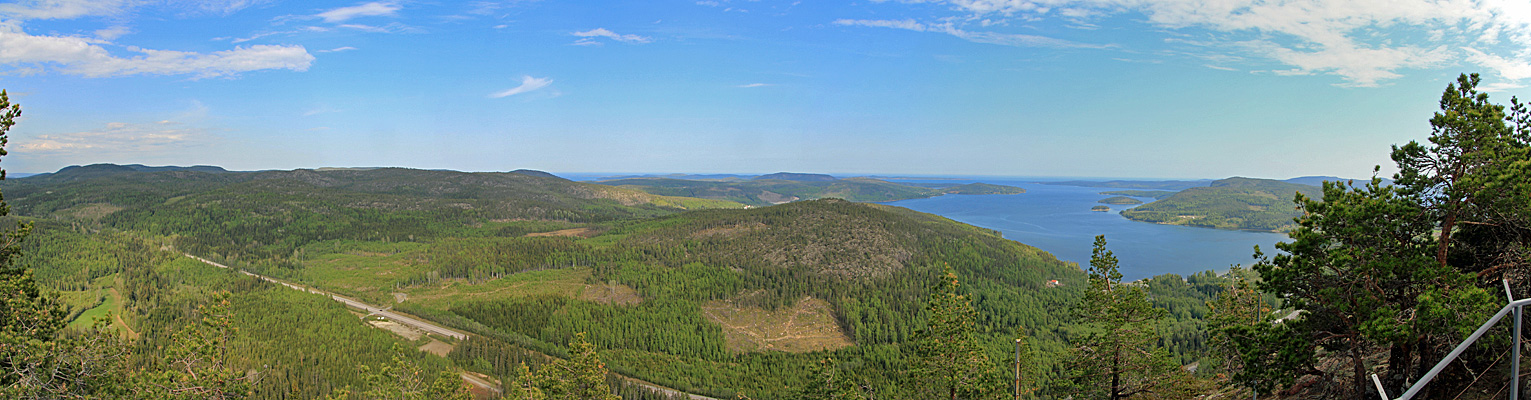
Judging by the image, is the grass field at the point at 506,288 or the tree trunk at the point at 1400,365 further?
the grass field at the point at 506,288

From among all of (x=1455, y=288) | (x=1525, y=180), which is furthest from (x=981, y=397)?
(x=1525, y=180)

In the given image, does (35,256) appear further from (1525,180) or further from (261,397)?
(1525,180)

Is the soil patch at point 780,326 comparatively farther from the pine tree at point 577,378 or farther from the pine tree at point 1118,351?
the pine tree at point 1118,351

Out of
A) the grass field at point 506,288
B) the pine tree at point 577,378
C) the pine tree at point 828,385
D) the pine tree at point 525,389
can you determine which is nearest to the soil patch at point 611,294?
the grass field at point 506,288

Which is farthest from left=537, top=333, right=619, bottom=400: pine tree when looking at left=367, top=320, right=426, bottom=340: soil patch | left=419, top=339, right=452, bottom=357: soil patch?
left=367, top=320, right=426, bottom=340: soil patch

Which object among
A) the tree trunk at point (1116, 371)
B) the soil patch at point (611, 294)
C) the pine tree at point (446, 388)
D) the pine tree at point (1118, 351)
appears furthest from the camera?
the soil patch at point (611, 294)
